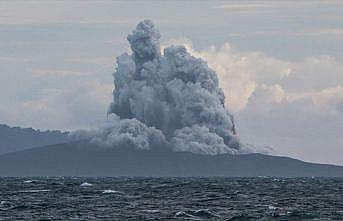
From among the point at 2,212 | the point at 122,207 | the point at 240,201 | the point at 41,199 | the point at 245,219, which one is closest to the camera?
the point at 245,219

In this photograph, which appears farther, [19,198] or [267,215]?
[19,198]

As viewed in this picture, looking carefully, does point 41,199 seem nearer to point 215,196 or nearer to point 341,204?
point 215,196

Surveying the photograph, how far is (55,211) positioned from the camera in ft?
358

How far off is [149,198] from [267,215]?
38.5 meters

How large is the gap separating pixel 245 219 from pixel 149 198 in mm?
41999

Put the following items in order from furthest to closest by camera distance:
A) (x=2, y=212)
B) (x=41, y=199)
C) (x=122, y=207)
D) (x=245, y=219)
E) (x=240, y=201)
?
(x=41, y=199) < (x=240, y=201) < (x=122, y=207) < (x=2, y=212) < (x=245, y=219)

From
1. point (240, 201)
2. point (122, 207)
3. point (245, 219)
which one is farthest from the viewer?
point (240, 201)

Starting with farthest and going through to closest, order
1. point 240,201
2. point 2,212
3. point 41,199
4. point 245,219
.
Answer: point 41,199
point 240,201
point 2,212
point 245,219

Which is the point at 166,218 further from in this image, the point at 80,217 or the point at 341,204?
the point at 341,204

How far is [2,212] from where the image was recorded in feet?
354

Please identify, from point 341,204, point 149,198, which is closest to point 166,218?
point 341,204

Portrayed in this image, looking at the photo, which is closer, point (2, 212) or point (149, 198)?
point (2, 212)

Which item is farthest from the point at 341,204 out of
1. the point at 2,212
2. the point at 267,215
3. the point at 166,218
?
the point at 2,212

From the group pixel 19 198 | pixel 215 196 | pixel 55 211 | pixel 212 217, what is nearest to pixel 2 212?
pixel 55 211
